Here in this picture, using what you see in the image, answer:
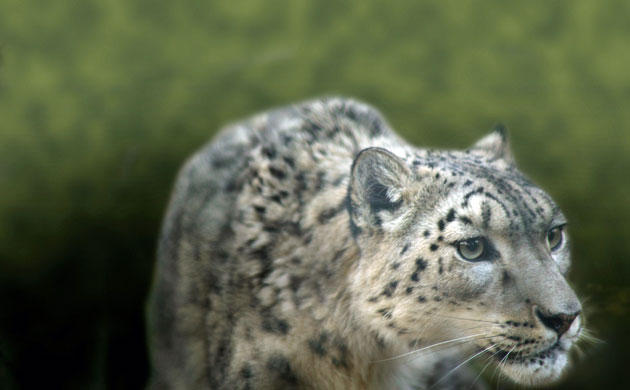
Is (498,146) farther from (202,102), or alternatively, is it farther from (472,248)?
(202,102)

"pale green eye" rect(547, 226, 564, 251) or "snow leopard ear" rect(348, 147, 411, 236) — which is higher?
"snow leopard ear" rect(348, 147, 411, 236)

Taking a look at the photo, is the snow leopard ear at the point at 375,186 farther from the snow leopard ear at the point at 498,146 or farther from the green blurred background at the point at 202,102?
the green blurred background at the point at 202,102

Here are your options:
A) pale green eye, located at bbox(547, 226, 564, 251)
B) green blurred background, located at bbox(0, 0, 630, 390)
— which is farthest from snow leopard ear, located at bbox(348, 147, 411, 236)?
green blurred background, located at bbox(0, 0, 630, 390)

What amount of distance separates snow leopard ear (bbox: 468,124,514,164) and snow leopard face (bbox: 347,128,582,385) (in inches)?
15.9

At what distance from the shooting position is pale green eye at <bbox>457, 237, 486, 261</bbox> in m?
3.81

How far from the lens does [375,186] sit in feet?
13.3

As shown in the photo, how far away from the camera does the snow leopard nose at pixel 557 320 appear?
3635 mm

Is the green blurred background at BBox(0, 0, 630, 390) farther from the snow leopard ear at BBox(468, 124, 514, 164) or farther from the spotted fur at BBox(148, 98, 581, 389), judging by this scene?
the snow leopard ear at BBox(468, 124, 514, 164)

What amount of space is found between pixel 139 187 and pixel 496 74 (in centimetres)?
339

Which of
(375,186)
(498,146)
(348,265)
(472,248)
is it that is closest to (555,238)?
(472,248)

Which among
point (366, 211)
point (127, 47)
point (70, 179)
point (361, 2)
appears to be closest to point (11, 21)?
point (127, 47)

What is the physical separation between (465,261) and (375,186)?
0.65 metres

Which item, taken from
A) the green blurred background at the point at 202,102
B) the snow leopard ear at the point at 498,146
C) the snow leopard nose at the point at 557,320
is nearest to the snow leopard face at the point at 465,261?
the snow leopard nose at the point at 557,320

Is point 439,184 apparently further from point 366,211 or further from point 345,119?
point 345,119
